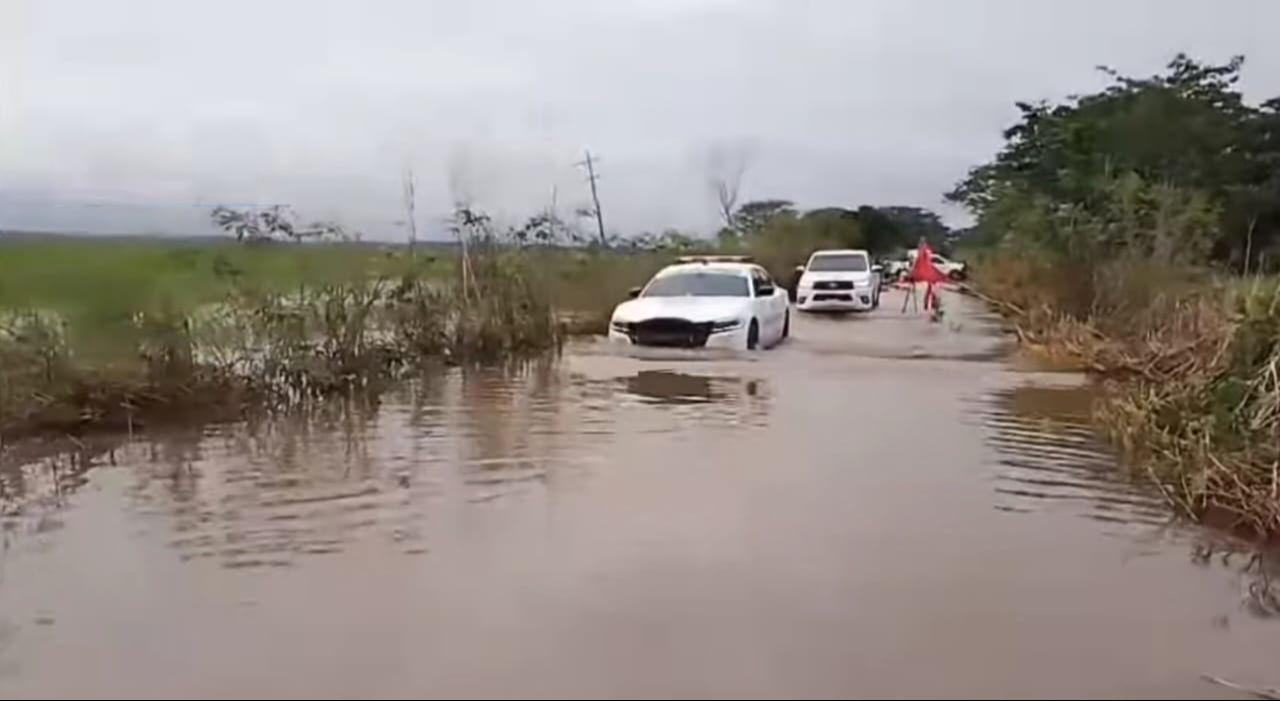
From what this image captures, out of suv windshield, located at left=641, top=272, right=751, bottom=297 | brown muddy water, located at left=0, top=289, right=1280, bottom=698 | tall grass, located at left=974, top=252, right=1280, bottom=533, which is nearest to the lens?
brown muddy water, located at left=0, top=289, right=1280, bottom=698

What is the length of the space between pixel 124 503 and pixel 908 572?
15.6 ft

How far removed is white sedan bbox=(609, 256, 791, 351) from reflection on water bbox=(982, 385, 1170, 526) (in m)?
4.84

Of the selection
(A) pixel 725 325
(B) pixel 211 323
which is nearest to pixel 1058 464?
(B) pixel 211 323

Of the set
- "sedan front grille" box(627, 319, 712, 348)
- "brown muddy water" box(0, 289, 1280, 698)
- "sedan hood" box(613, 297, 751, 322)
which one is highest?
"sedan hood" box(613, 297, 751, 322)

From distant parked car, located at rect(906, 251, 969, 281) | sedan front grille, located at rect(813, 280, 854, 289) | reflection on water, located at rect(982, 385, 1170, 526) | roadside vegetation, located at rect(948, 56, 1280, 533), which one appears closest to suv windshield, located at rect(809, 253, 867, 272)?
sedan front grille, located at rect(813, 280, 854, 289)

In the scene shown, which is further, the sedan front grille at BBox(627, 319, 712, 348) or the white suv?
the white suv

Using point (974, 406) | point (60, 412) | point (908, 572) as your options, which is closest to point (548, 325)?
point (974, 406)

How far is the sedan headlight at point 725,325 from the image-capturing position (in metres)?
18.3

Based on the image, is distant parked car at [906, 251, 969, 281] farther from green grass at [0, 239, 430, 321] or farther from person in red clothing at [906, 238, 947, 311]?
green grass at [0, 239, 430, 321]

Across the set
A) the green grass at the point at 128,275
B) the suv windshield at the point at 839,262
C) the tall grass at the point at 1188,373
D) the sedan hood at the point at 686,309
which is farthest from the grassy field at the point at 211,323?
the suv windshield at the point at 839,262

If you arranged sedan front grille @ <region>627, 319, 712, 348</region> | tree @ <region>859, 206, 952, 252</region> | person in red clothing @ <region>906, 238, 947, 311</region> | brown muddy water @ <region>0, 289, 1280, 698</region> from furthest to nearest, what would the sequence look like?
tree @ <region>859, 206, 952, 252</region> < person in red clothing @ <region>906, 238, 947, 311</region> < sedan front grille @ <region>627, 319, 712, 348</region> < brown muddy water @ <region>0, 289, 1280, 698</region>

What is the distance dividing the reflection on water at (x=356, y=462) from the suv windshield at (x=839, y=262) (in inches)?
754

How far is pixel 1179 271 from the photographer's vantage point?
20297mm

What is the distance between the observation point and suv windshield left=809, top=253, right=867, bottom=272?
33.3m
